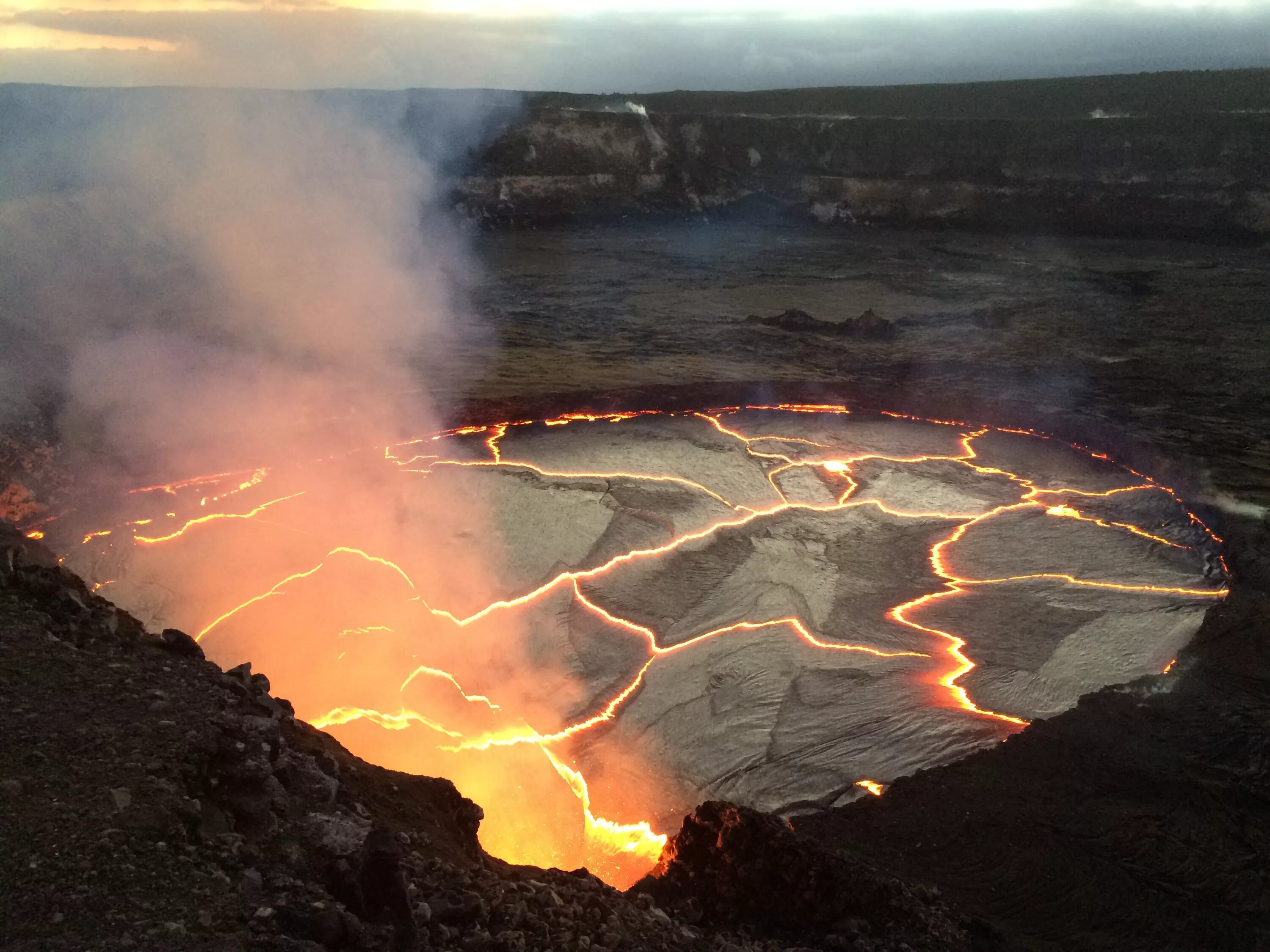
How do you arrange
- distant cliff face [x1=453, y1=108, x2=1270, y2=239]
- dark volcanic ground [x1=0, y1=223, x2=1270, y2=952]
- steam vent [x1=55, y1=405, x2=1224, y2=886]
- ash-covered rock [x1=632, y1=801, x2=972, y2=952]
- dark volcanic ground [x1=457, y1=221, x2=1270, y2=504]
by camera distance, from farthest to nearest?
distant cliff face [x1=453, y1=108, x2=1270, y2=239] → dark volcanic ground [x1=457, y1=221, x2=1270, y2=504] → steam vent [x1=55, y1=405, x2=1224, y2=886] → ash-covered rock [x1=632, y1=801, x2=972, y2=952] → dark volcanic ground [x1=0, y1=223, x2=1270, y2=952]

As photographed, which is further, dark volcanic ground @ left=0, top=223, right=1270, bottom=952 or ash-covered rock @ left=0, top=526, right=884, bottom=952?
dark volcanic ground @ left=0, top=223, right=1270, bottom=952

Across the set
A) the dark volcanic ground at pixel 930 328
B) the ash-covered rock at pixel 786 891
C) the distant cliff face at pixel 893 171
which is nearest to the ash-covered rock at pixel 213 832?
the ash-covered rock at pixel 786 891

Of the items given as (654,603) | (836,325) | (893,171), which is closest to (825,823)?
(654,603)

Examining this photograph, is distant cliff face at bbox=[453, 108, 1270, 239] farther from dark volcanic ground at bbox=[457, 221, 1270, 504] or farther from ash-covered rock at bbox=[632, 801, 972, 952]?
ash-covered rock at bbox=[632, 801, 972, 952]

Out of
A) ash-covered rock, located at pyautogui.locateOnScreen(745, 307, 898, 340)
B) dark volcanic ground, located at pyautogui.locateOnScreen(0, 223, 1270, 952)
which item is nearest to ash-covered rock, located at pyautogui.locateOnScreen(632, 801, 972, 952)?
dark volcanic ground, located at pyautogui.locateOnScreen(0, 223, 1270, 952)

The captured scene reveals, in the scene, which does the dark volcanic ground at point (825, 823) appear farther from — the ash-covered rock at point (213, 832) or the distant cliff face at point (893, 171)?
the distant cliff face at point (893, 171)

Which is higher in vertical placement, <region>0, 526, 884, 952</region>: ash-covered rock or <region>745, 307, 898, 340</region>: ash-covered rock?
<region>0, 526, 884, 952</region>: ash-covered rock

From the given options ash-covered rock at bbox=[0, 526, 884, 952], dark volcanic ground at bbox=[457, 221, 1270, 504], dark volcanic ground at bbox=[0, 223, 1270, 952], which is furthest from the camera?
dark volcanic ground at bbox=[457, 221, 1270, 504]
